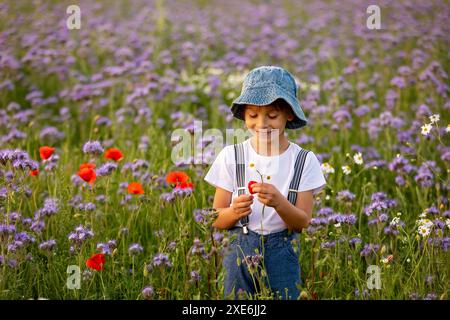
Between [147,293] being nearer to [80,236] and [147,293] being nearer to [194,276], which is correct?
[194,276]

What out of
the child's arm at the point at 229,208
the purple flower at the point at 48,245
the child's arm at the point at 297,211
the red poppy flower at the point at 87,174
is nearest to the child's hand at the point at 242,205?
the child's arm at the point at 229,208

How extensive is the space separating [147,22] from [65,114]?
311 cm

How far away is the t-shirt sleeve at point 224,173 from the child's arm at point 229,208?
1.1 inches

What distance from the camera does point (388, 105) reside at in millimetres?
5395

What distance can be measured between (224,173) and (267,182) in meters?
0.19

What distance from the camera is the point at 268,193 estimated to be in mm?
2471

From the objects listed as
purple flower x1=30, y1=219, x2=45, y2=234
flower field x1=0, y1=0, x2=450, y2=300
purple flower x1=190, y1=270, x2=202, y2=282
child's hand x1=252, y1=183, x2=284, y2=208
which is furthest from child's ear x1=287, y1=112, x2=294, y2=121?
purple flower x1=30, y1=219, x2=45, y2=234

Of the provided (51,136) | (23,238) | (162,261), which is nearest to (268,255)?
(162,261)

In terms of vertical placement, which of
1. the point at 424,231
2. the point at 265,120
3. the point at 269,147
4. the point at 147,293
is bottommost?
the point at 147,293

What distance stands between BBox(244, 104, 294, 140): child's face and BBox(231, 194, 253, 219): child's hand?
0.28m

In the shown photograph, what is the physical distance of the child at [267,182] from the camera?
2.65 m

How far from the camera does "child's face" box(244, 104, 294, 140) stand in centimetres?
264

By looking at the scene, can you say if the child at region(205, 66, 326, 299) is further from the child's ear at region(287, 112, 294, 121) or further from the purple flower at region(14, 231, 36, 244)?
the purple flower at region(14, 231, 36, 244)
